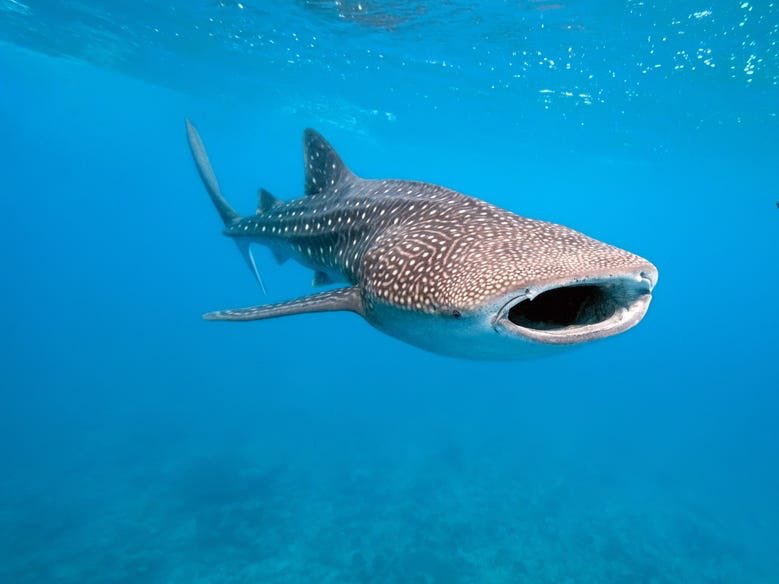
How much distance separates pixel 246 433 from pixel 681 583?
1568 centimetres

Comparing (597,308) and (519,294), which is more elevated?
(597,308)

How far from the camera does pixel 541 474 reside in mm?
18625

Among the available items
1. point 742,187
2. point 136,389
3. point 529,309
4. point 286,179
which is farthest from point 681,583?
point 286,179

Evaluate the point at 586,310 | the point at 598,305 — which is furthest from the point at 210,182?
the point at 598,305

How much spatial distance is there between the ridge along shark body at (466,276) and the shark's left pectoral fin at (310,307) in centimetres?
1

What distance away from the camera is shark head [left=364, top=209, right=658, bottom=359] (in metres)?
2.29

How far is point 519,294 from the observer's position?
2.33 m

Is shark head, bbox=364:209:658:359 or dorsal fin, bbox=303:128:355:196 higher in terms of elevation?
dorsal fin, bbox=303:128:355:196

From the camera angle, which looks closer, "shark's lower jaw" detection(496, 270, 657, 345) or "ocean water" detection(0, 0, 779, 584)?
"shark's lower jaw" detection(496, 270, 657, 345)

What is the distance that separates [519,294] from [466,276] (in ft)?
1.39

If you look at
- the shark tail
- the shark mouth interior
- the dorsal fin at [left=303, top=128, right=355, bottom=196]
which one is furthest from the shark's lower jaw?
the shark tail

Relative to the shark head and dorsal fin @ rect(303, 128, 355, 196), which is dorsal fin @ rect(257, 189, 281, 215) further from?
the shark head

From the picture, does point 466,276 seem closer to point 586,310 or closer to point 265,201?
point 586,310

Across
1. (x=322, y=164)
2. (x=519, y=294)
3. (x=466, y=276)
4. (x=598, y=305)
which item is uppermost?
(x=322, y=164)
